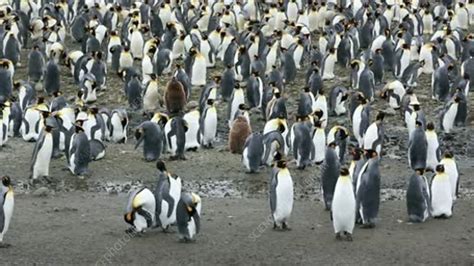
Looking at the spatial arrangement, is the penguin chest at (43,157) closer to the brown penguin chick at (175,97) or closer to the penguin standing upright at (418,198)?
the brown penguin chick at (175,97)

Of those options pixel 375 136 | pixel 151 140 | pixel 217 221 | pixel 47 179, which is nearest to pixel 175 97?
pixel 151 140

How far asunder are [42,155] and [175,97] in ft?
13.7

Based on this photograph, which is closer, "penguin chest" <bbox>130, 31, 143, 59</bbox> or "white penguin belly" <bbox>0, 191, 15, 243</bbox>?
"white penguin belly" <bbox>0, 191, 15, 243</bbox>

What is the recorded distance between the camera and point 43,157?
14133 mm

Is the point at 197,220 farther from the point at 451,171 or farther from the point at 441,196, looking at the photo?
the point at 451,171

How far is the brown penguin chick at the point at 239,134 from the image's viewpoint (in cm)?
1585

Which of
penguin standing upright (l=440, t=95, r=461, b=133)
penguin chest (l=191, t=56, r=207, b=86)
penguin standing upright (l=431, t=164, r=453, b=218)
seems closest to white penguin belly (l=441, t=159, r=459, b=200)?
penguin standing upright (l=431, t=164, r=453, b=218)

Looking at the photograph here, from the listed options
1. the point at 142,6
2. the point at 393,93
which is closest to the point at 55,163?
the point at 393,93

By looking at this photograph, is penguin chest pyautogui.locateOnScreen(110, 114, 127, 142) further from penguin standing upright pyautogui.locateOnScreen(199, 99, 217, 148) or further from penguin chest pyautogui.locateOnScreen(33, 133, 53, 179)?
penguin chest pyautogui.locateOnScreen(33, 133, 53, 179)

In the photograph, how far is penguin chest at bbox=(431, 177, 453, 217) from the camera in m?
12.6

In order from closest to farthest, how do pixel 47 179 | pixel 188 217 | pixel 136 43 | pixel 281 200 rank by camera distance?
1. pixel 188 217
2. pixel 281 200
3. pixel 47 179
4. pixel 136 43

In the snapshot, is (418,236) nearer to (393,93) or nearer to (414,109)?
(414,109)

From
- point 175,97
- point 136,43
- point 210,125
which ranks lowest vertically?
point 210,125

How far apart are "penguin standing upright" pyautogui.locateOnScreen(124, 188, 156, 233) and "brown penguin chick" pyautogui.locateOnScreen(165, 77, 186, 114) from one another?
6087mm
